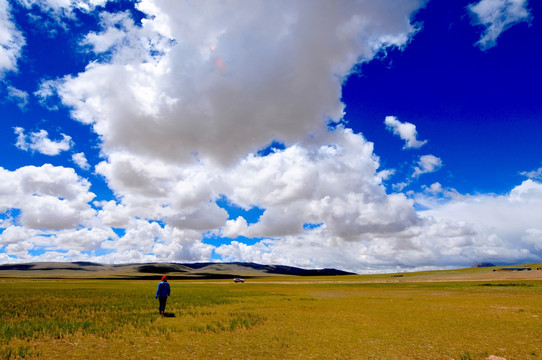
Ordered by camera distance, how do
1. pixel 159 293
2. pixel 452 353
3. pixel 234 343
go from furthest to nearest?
pixel 159 293 → pixel 234 343 → pixel 452 353

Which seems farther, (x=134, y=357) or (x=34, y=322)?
(x=34, y=322)

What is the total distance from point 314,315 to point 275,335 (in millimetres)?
9657

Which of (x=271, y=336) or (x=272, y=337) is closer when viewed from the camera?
(x=272, y=337)

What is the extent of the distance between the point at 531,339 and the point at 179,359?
19285 millimetres

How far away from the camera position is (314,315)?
26922mm

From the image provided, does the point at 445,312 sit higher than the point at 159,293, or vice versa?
the point at 159,293

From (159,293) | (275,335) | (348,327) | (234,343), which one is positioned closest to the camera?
(234,343)

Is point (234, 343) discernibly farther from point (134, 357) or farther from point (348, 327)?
point (348, 327)

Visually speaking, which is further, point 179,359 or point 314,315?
point 314,315

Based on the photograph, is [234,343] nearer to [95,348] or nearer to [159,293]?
[95,348]

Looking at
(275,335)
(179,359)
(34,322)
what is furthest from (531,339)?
(34,322)

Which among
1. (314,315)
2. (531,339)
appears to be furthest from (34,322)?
(531,339)

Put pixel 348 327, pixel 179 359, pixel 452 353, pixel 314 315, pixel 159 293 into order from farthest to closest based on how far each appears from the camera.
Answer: pixel 314 315
pixel 159 293
pixel 348 327
pixel 452 353
pixel 179 359

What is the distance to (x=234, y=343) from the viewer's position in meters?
16.3
